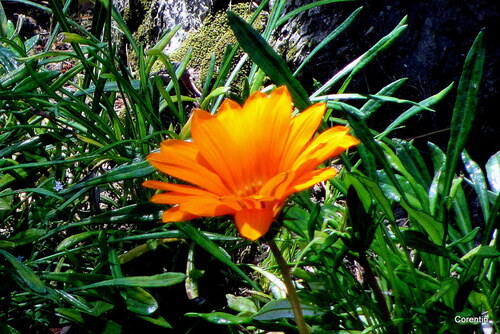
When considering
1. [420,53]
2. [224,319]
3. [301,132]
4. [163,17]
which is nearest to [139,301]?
[224,319]

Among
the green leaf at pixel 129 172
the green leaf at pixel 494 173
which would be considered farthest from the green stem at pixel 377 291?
the green leaf at pixel 129 172

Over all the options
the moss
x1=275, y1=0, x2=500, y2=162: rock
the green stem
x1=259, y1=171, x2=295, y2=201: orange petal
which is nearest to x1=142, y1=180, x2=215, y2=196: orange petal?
x1=259, y1=171, x2=295, y2=201: orange petal

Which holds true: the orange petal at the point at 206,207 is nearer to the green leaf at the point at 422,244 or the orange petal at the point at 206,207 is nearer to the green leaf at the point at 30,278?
the green leaf at the point at 422,244

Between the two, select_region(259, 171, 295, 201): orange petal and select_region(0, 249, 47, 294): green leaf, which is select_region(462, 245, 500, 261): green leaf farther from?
select_region(0, 249, 47, 294): green leaf

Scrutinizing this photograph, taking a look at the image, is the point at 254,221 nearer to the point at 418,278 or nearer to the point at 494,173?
the point at 418,278

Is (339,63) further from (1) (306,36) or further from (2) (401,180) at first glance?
(2) (401,180)

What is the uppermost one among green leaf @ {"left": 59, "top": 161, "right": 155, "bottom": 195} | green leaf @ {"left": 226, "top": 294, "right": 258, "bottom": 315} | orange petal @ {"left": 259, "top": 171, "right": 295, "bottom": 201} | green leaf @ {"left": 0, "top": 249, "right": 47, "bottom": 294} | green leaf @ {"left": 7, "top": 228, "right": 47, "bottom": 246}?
green leaf @ {"left": 7, "top": 228, "right": 47, "bottom": 246}
